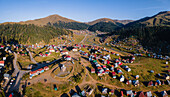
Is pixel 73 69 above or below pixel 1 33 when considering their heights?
below

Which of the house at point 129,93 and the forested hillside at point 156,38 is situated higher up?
the forested hillside at point 156,38

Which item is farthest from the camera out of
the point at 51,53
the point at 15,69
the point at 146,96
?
the point at 51,53

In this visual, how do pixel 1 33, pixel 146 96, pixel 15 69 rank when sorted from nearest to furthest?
pixel 146 96, pixel 15 69, pixel 1 33

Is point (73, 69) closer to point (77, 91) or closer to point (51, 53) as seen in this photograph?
point (77, 91)

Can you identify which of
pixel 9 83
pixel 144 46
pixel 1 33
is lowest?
pixel 9 83

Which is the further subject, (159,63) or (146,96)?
(159,63)

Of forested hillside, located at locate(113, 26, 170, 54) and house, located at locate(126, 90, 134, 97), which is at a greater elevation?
forested hillside, located at locate(113, 26, 170, 54)

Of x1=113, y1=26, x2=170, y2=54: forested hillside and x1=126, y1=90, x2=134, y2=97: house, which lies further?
x1=113, y1=26, x2=170, y2=54: forested hillside

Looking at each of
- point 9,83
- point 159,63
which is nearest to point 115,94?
point 9,83

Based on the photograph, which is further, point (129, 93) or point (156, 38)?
point (156, 38)

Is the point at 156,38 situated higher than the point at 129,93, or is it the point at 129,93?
the point at 156,38

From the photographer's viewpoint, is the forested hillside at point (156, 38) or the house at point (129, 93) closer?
the house at point (129, 93)
